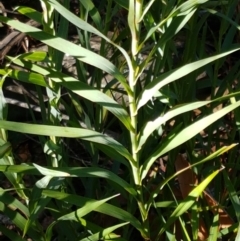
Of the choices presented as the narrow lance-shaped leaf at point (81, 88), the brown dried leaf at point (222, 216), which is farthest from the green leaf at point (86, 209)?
the brown dried leaf at point (222, 216)

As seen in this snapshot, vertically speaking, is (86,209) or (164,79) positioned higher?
(164,79)

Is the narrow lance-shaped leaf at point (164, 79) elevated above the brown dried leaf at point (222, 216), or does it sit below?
above

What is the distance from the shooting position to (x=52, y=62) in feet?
3.29

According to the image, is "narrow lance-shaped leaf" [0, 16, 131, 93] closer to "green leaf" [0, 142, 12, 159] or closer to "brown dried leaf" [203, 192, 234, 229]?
"green leaf" [0, 142, 12, 159]

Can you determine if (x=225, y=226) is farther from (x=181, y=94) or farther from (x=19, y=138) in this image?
(x=19, y=138)

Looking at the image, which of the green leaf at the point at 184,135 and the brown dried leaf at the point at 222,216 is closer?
the green leaf at the point at 184,135

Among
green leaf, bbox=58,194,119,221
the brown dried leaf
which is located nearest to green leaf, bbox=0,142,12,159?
green leaf, bbox=58,194,119,221

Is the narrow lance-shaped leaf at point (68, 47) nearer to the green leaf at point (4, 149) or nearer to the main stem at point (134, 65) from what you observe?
the main stem at point (134, 65)

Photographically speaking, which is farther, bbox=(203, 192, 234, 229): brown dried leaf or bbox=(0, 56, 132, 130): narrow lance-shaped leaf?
bbox=(203, 192, 234, 229): brown dried leaf

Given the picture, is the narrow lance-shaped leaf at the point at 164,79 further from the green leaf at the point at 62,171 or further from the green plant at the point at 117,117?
the green leaf at the point at 62,171

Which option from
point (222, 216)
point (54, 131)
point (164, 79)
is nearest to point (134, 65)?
point (164, 79)

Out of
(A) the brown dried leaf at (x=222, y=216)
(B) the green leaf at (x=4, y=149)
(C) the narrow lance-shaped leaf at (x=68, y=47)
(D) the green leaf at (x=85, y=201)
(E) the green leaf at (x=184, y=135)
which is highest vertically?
(C) the narrow lance-shaped leaf at (x=68, y=47)

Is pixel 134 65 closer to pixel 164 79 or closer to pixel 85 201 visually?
pixel 164 79

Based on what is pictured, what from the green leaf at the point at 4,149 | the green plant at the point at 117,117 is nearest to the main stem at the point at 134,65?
the green plant at the point at 117,117
